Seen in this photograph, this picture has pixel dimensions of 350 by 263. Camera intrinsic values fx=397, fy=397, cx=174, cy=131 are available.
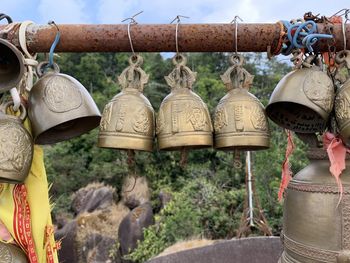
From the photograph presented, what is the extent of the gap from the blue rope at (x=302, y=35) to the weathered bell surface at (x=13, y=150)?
1.03m

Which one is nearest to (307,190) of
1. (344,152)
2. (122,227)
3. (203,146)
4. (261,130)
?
(344,152)

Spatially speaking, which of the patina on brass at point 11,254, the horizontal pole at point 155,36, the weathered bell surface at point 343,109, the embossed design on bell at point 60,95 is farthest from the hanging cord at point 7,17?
the weathered bell surface at point 343,109

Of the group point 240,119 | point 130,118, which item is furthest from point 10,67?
point 240,119

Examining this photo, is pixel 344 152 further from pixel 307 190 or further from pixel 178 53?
pixel 178 53

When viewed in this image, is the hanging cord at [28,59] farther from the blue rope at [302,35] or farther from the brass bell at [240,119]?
the blue rope at [302,35]

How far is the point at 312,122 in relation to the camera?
166 cm

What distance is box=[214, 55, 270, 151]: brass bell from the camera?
1487 millimetres

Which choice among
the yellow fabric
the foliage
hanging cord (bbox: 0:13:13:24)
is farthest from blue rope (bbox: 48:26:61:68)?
the foliage

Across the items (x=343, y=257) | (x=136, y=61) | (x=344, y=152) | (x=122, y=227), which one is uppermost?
(x=136, y=61)

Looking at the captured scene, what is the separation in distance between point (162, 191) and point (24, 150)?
867 cm

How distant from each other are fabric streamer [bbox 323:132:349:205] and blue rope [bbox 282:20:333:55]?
37 centimetres

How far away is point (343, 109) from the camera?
141 centimetres

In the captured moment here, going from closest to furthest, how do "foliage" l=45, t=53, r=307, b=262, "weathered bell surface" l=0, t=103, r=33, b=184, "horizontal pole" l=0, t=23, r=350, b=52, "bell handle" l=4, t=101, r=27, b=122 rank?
"weathered bell surface" l=0, t=103, r=33, b=184 → "bell handle" l=4, t=101, r=27, b=122 → "horizontal pole" l=0, t=23, r=350, b=52 → "foliage" l=45, t=53, r=307, b=262

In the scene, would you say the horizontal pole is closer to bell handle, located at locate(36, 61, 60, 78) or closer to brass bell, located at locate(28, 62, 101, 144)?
bell handle, located at locate(36, 61, 60, 78)
